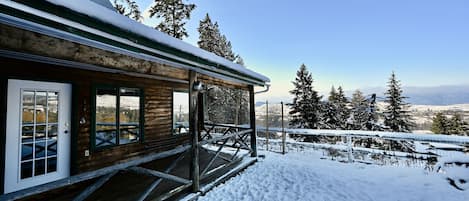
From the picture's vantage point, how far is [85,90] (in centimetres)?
409

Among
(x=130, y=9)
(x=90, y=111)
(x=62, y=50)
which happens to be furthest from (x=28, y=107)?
Answer: (x=130, y=9)

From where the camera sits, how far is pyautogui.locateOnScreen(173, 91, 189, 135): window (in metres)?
6.57

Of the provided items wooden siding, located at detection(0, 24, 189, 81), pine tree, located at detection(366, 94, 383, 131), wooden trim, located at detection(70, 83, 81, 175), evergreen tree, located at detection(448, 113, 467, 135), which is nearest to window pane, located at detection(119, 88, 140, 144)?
wooden trim, located at detection(70, 83, 81, 175)

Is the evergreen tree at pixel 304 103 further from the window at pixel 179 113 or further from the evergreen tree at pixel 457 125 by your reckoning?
the evergreen tree at pixel 457 125

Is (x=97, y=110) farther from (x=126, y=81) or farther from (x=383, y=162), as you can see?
(x=383, y=162)

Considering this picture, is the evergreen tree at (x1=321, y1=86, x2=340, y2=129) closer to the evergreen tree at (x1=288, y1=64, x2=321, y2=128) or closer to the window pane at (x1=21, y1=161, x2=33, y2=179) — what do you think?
the evergreen tree at (x1=288, y1=64, x2=321, y2=128)

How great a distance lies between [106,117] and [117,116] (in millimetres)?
216

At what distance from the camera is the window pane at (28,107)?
329cm

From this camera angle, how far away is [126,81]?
4.82 metres

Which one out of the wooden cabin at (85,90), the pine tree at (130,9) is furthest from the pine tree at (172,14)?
the wooden cabin at (85,90)

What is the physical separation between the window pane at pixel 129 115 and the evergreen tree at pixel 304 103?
11.3 m

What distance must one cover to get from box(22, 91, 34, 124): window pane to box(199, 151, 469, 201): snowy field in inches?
119

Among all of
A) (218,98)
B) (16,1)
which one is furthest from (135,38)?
(218,98)

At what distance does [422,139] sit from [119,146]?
22.7ft
